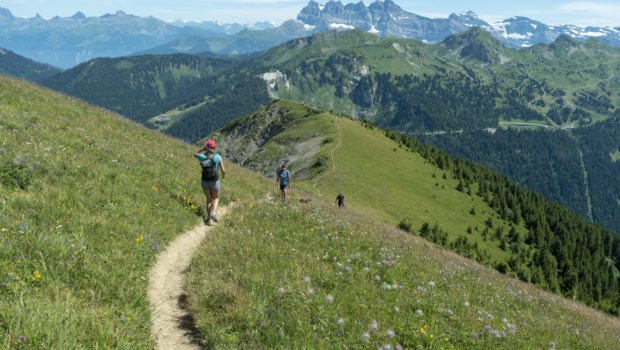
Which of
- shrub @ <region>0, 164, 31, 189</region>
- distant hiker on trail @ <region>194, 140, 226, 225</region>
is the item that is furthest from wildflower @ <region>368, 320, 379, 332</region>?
shrub @ <region>0, 164, 31, 189</region>

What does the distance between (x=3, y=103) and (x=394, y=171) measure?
218 feet

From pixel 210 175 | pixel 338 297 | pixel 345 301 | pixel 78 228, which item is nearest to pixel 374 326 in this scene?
pixel 345 301

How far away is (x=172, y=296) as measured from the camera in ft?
23.0

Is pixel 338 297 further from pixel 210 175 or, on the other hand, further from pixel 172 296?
pixel 210 175

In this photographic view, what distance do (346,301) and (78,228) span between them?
253 inches

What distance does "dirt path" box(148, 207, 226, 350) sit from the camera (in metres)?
5.69

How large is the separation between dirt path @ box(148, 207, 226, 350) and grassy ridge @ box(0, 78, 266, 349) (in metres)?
0.36

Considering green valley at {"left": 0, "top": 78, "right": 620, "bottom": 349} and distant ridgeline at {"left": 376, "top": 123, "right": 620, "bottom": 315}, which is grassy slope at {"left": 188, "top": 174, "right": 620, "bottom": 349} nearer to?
green valley at {"left": 0, "top": 78, "right": 620, "bottom": 349}


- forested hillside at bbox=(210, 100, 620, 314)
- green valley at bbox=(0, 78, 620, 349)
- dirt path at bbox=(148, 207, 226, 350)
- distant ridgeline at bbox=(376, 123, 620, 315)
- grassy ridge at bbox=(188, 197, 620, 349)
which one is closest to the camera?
green valley at bbox=(0, 78, 620, 349)

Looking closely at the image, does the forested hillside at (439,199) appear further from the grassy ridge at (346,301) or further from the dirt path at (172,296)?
the dirt path at (172,296)

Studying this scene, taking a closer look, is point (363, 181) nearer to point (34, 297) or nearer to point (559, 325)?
point (559, 325)

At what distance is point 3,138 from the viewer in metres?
10.4

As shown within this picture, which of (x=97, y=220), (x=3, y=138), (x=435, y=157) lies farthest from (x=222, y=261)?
(x=435, y=157)

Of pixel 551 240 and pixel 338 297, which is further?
pixel 551 240
